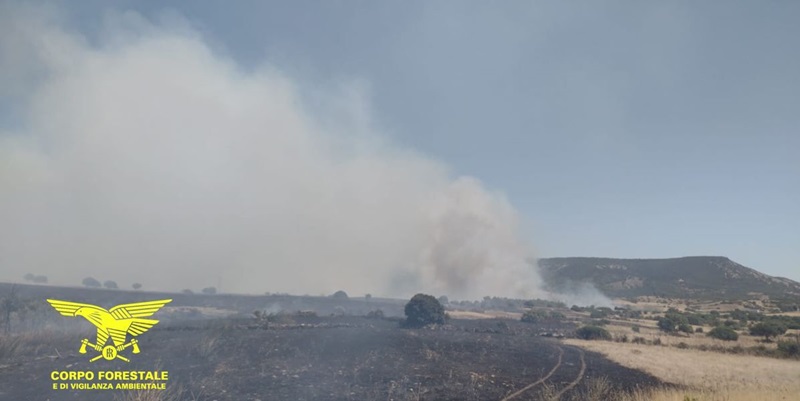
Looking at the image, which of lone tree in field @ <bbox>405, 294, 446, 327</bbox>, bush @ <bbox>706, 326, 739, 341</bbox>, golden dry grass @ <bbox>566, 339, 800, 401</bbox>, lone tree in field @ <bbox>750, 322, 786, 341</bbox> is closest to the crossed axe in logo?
golden dry grass @ <bbox>566, 339, 800, 401</bbox>

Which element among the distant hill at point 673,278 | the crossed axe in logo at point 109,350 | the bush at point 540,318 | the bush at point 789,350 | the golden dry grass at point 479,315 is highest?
the distant hill at point 673,278

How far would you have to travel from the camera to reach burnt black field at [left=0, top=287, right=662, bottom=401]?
56.0 ft

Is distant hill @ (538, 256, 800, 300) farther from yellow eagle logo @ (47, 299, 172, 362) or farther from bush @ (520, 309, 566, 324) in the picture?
→ yellow eagle logo @ (47, 299, 172, 362)

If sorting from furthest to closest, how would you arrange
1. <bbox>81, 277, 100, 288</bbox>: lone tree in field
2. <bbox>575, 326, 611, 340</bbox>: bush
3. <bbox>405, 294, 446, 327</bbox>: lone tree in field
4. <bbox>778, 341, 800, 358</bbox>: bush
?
<bbox>81, 277, 100, 288</bbox>: lone tree in field
<bbox>405, 294, 446, 327</bbox>: lone tree in field
<bbox>575, 326, 611, 340</bbox>: bush
<bbox>778, 341, 800, 358</bbox>: bush

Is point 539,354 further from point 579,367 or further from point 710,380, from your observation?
point 710,380

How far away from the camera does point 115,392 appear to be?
16422 mm

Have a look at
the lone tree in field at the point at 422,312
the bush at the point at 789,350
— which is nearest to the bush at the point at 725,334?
the bush at the point at 789,350

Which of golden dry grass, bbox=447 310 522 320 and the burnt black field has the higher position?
the burnt black field

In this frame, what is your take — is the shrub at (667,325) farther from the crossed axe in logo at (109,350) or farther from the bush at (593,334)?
the crossed axe in logo at (109,350)

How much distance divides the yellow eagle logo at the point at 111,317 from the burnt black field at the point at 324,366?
3.12 ft

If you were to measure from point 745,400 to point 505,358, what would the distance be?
1334cm

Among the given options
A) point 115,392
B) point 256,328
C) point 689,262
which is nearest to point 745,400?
point 115,392

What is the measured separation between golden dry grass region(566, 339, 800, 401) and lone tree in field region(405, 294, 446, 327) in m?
18.3

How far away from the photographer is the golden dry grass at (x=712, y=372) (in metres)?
16.4
